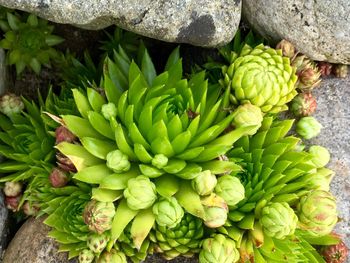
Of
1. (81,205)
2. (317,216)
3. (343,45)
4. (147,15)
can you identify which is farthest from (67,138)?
(343,45)

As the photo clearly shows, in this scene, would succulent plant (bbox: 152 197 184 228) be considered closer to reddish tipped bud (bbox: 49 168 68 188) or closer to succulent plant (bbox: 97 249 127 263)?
succulent plant (bbox: 97 249 127 263)

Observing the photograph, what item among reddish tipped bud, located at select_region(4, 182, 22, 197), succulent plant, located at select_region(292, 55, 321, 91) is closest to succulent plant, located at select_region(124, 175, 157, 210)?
reddish tipped bud, located at select_region(4, 182, 22, 197)

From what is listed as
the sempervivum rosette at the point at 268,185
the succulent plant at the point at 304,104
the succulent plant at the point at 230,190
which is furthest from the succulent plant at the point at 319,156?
the succulent plant at the point at 230,190

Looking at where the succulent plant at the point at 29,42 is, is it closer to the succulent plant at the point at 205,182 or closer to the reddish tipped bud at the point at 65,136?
the reddish tipped bud at the point at 65,136

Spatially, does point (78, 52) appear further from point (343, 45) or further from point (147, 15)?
point (343, 45)

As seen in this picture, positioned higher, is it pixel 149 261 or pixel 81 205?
pixel 81 205
